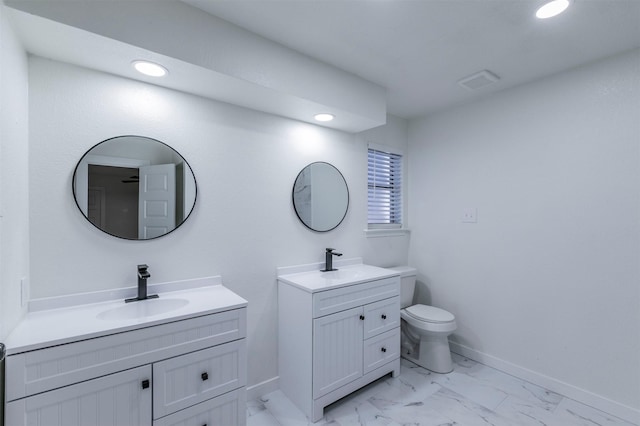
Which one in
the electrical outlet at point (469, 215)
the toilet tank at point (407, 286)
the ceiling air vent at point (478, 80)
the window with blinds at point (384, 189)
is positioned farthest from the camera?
the window with blinds at point (384, 189)

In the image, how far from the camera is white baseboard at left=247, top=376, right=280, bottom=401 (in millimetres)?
2068

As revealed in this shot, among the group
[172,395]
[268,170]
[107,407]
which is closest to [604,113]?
[268,170]

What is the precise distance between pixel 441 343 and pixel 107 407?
2.32 m

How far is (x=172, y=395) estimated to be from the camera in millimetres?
1358

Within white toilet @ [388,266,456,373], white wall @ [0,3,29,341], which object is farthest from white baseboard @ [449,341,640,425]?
white wall @ [0,3,29,341]

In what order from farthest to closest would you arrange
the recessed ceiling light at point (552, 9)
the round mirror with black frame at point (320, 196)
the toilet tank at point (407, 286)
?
the toilet tank at point (407, 286) → the round mirror with black frame at point (320, 196) → the recessed ceiling light at point (552, 9)

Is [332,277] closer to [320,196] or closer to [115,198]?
[320,196]

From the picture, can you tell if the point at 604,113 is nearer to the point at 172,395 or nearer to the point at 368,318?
the point at 368,318

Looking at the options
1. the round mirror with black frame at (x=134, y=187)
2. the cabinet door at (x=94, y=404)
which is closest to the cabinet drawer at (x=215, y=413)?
the cabinet door at (x=94, y=404)

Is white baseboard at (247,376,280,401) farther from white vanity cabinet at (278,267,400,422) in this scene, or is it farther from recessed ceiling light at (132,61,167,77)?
recessed ceiling light at (132,61,167,77)

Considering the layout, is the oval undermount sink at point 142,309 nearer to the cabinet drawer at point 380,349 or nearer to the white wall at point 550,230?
the cabinet drawer at point 380,349

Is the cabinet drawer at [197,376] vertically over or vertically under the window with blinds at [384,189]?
under

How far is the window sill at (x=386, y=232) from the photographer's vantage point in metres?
2.88

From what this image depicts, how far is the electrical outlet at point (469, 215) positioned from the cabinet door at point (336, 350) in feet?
4.62
